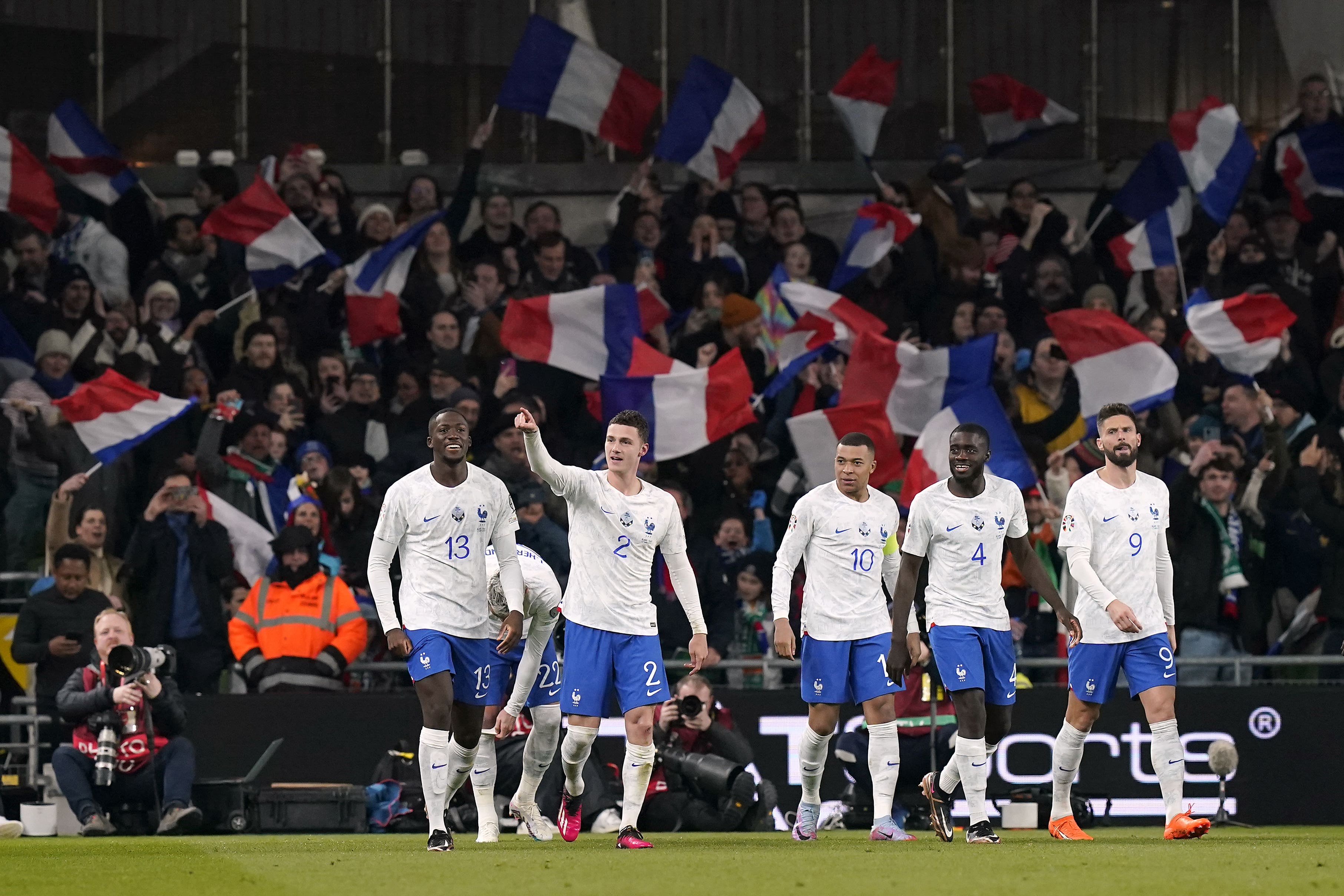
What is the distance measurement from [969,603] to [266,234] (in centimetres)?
951

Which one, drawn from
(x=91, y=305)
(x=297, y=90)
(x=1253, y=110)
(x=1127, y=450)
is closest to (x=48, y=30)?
(x=297, y=90)

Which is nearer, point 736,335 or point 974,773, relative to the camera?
point 974,773

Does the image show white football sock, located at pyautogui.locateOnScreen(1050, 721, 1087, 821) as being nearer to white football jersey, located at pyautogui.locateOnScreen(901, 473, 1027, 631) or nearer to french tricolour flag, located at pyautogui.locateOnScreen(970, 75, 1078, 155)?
white football jersey, located at pyautogui.locateOnScreen(901, 473, 1027, 631)

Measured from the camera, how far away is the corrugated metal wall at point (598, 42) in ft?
82.9

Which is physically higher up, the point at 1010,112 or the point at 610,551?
the point at 1010,112

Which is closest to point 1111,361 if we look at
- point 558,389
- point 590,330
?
point 590,330

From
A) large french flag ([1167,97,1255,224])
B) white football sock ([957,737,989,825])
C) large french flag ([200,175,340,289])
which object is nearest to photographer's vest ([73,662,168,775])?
large french flag ([200,175,340,289])

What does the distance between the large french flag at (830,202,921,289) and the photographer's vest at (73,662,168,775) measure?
787cm

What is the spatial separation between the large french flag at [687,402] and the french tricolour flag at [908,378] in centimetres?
107

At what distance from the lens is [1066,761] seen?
13.2 metres

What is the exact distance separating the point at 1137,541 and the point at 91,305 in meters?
10.9

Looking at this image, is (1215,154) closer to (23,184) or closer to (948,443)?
(948,443)

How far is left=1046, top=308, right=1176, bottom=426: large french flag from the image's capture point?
18.2 metres

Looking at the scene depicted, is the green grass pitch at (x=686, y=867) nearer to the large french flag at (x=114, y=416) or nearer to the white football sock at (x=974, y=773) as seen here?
the white football sock at (x=974, y=773)
